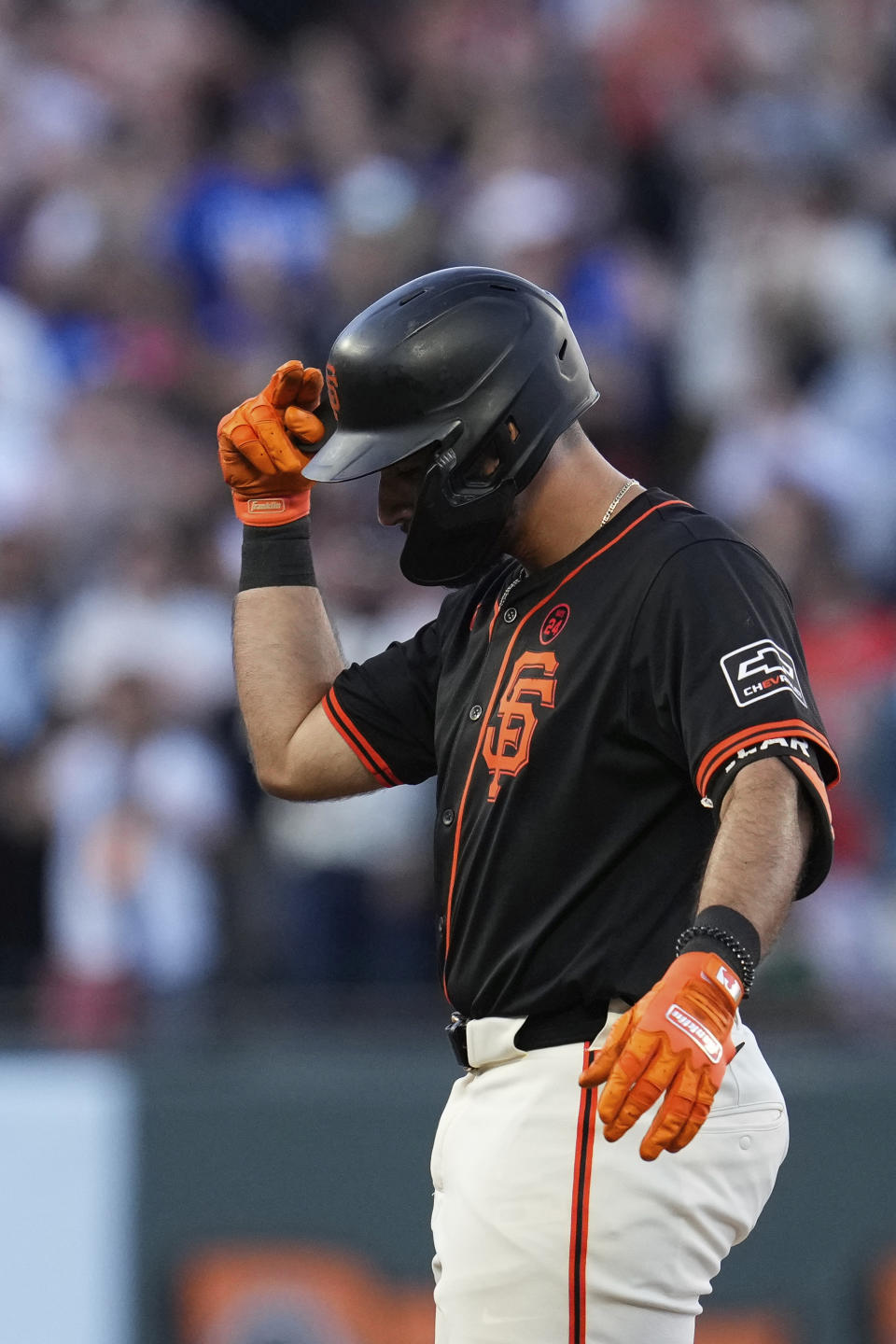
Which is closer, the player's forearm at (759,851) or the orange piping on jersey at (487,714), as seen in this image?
the player's forearm at (759,851)

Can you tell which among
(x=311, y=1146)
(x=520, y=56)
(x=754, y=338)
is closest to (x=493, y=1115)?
(x=311, y=1146)

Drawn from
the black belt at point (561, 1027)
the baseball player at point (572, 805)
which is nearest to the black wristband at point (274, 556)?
the baseball player at point (572, 805)

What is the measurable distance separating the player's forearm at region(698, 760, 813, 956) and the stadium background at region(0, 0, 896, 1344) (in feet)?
9.35

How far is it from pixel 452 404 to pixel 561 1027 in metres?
0.92

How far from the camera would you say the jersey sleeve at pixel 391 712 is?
324cm

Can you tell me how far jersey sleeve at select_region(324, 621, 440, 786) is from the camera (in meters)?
3.24

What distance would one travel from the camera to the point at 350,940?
5867 millimetres

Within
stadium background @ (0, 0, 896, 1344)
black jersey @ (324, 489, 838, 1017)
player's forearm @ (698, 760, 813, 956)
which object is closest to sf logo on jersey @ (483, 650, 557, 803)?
black jersey @ (324, 489, 838, 1017)

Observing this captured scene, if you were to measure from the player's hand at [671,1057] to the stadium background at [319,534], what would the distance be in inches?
115

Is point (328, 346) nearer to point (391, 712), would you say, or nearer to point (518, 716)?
point (391, 712)

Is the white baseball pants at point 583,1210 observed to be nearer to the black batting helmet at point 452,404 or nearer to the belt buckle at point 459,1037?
the belt buckle at point 459,1037

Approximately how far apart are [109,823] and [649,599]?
3.46 metres

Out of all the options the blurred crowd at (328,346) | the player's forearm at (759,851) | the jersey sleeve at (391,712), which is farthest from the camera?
the blurred crowd at (328,346)

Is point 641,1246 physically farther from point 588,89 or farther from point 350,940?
point 588,89
